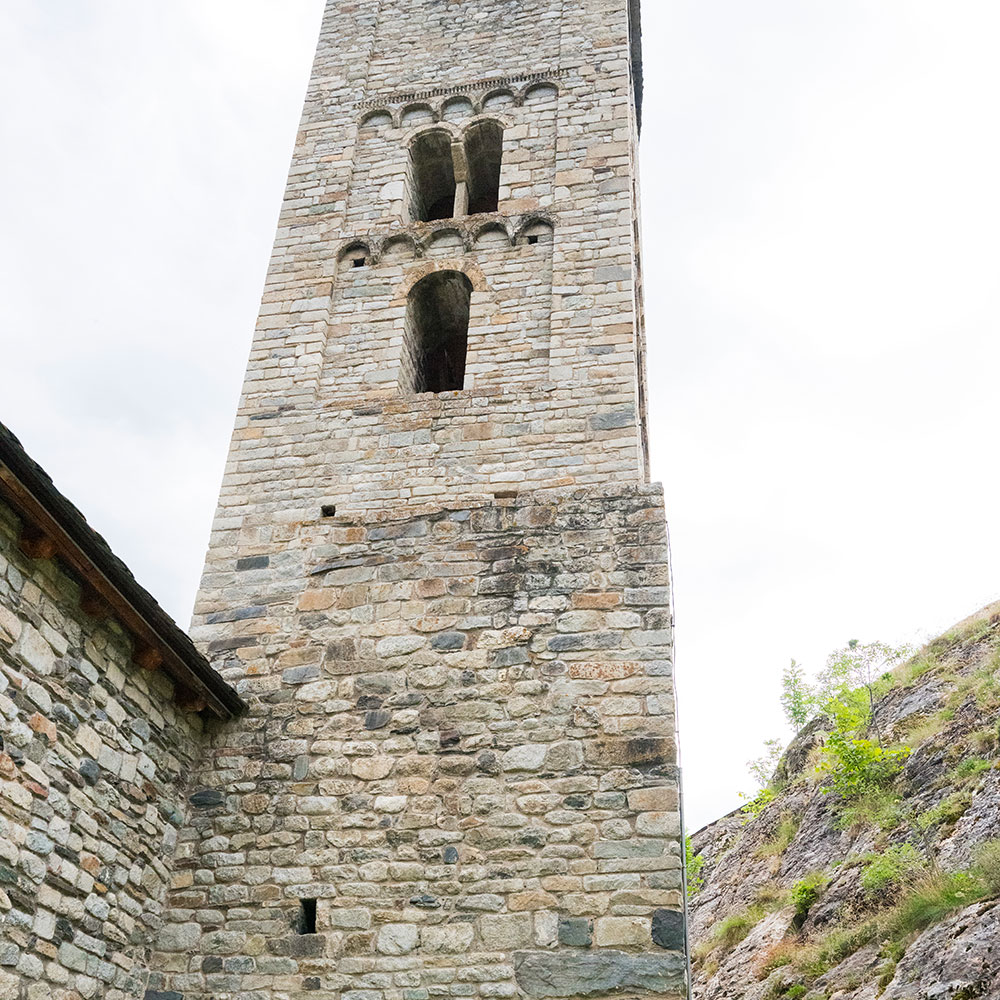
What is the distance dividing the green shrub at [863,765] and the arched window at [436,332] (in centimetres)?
700

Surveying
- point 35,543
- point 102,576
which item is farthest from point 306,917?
point 35,543

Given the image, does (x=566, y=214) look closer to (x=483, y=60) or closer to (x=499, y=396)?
(x=499, y=396)

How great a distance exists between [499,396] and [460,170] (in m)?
3.83

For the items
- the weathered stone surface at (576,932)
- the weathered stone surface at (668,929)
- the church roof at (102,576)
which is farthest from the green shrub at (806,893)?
the church roof at (102,576)

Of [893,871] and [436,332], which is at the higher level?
[436,332]

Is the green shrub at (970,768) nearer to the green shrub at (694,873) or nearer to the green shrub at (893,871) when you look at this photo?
the green shrub at (893,871)

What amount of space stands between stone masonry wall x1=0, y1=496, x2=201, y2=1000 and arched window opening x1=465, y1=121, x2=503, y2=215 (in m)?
7.18

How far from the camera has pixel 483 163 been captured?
11.7m

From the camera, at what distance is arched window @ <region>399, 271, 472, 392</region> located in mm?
9758

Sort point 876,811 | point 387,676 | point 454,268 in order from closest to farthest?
point 387,676 < point 454,268 < point 876,811

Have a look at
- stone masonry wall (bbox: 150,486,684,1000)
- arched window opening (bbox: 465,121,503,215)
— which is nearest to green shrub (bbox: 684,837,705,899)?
stone masonry wall (bbox: 150,486,684,1000)

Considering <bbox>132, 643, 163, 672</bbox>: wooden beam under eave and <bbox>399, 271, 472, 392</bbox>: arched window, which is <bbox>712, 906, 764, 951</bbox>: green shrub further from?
<bbox>132, 643, 163, 672</bbox>: wooden beam under eave

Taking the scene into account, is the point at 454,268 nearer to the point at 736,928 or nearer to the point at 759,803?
the point at 736,928

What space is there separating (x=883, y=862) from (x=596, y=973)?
6.10 m
